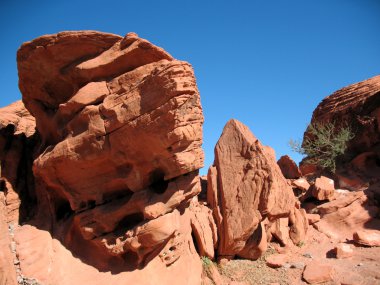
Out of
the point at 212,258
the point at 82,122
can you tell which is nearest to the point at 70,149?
the point at 82,122

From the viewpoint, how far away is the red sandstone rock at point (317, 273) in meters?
7.77

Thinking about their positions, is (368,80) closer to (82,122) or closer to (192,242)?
(192,242)

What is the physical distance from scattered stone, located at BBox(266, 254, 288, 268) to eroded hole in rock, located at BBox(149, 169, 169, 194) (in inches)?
148

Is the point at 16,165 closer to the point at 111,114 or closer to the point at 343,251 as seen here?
the point at 111,114

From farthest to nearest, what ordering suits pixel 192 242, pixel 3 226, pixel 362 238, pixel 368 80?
1. pixel 368 80
2. pixel 362 238
3. pixel 192 242
4. pixel 3 226

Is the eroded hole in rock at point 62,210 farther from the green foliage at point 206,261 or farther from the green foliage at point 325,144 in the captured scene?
the green foliage at point 325,144

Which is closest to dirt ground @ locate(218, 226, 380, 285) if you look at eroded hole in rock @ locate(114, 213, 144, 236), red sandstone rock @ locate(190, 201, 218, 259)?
red sandstone rock @ locate(190, 201, 218, 259)

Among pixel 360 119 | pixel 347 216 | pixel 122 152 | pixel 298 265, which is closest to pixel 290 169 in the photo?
pixel 347 216

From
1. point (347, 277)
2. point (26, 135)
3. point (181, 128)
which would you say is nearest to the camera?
point (181, 128)

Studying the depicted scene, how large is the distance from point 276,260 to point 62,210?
21.2 ft

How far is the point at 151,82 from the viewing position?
6852 millimetres

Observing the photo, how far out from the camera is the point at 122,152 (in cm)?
744

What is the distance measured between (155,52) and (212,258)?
587cm

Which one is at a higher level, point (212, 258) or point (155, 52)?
point (155, 52)
